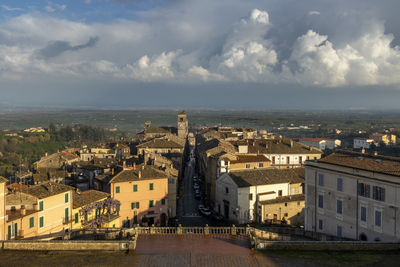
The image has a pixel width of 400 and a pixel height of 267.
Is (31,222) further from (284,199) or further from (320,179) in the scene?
(284,199)

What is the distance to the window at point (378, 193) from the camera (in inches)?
1072

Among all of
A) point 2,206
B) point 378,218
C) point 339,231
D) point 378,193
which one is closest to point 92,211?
point 2,206

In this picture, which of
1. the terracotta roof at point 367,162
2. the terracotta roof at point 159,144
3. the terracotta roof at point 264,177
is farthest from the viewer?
the terracotta roof at point 159,144

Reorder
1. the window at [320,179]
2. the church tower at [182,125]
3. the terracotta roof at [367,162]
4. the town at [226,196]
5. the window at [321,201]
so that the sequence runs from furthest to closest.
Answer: the church tower at [182,125] < the window at [321,201] < the window at [320,179] < the town at [226,196] < the terracotta roof at [367,162]

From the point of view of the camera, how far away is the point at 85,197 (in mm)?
38000

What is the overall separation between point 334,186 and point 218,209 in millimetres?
19338

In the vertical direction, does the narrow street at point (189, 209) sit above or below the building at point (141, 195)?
below

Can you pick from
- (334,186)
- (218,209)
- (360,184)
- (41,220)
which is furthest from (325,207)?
(41,220)

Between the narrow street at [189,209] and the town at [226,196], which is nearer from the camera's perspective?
the town at [226,196]

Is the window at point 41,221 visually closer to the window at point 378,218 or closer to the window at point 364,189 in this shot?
the window at point 364,189

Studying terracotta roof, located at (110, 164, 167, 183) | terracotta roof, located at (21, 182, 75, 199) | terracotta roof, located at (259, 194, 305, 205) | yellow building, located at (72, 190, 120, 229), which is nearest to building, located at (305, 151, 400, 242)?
terracotta roof, located at (259, 194, 305, 205)

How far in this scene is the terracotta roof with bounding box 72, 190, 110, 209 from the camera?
119 feet

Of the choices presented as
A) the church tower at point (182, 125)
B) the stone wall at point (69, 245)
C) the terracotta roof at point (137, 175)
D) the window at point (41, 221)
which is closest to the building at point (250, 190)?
the terracotta roof at point (137, 175)

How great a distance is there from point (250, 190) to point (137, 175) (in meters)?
13.2
